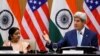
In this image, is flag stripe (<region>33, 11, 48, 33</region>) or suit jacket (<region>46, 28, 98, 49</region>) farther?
flag stripe (<region>33, 11, 48, 33</region>)

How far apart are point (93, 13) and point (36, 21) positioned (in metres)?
1.34

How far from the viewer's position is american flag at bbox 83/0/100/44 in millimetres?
7672

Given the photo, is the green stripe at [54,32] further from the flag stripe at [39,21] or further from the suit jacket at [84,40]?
the suit jacket at [84,40]

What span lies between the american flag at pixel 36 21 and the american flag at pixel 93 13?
95cm

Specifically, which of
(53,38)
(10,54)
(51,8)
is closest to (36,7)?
(51,8)

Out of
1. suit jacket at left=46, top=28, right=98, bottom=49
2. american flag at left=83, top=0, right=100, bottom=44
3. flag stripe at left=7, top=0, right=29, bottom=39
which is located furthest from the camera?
flag stripe at left=7, top=0, right=29, bottom=39

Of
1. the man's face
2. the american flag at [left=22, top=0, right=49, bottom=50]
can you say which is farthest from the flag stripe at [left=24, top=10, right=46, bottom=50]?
the man's face

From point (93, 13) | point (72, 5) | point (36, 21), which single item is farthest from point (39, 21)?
point (93, 13)

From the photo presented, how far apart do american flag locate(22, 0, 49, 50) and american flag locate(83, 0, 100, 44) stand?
3.10 feet

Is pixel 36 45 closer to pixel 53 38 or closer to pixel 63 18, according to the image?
pixel 53 38

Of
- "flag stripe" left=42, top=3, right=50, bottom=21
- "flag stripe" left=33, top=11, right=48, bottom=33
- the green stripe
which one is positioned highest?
"flag stripe" left=42, top=3, right=50, bottom=21

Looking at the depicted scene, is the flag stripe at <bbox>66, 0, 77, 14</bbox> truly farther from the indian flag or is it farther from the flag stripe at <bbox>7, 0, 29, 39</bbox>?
the flag stripe at <bbox>7, 0, 29, 39</bbox>

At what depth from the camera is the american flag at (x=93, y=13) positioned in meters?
7.67

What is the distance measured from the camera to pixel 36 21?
7836 millimetres
